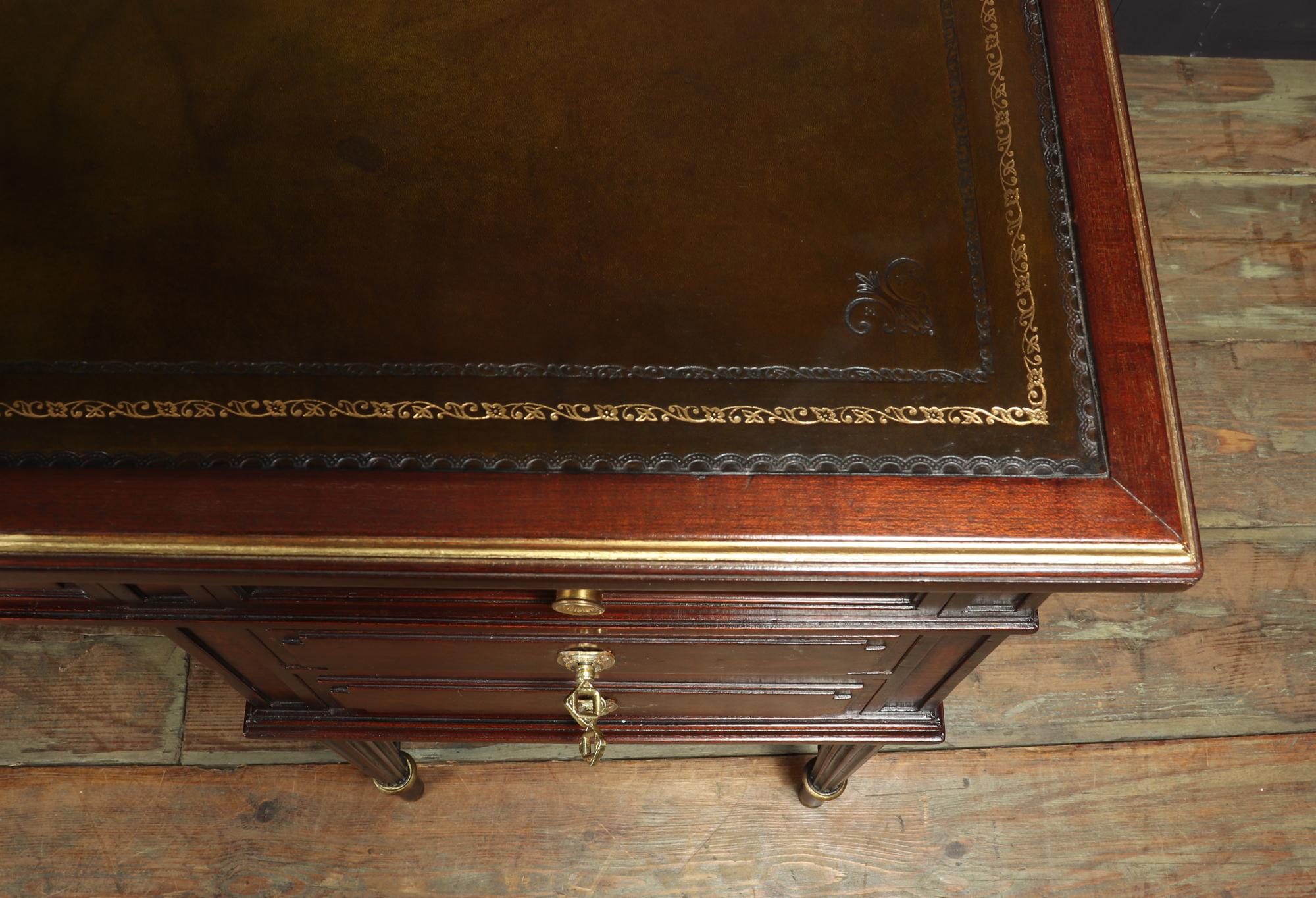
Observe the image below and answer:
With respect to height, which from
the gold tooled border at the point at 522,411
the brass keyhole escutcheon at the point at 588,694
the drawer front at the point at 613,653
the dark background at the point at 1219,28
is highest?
the dark background at the point at 1219,28

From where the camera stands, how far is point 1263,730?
3.81 feet

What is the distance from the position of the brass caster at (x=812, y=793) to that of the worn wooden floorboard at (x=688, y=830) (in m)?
0.02

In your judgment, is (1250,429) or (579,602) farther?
(1250,429)

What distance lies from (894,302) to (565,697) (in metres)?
0.40

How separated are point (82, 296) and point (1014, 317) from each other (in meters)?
0.58

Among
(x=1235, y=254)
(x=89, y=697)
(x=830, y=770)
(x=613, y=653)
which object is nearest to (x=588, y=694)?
(x=613, y=653)

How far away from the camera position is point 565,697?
2.67 feet

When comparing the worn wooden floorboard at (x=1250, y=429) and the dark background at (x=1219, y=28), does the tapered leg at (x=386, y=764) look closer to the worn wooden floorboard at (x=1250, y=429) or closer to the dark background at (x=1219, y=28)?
the worn wooden floorboard at (x=1250, y=429)

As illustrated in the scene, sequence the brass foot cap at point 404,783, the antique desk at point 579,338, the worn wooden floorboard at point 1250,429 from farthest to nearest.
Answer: the worn wooden floorboard at point 1250,429 → the brass foot cap at point 404,783 → the antique desk at point 579,338

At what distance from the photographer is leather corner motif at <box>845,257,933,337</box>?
632 mm

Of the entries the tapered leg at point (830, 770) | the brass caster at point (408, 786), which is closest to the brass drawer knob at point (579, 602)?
the tapered leg at point (830, 770)

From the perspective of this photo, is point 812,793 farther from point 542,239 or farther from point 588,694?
point 542,239

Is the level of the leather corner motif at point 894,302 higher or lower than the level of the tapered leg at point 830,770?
higher

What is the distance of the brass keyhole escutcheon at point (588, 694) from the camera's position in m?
0.70
